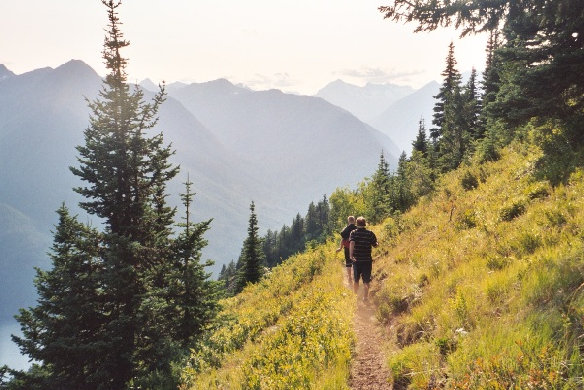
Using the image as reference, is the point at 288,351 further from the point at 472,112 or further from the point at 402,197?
the point at 472,112

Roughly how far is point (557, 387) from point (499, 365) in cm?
58

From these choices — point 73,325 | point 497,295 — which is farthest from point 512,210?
point 73,325

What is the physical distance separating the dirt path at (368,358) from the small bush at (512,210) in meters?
4.50

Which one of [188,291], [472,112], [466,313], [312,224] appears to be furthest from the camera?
[312,224]

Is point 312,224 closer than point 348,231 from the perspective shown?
No

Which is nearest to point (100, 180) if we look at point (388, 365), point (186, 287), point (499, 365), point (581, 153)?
point (186, 287)

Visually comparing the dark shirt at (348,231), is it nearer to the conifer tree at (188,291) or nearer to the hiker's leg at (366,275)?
the hiker's leg at (366,275)

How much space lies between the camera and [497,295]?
593 cm

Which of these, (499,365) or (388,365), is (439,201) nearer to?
(388,365)

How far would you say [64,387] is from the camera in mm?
12312

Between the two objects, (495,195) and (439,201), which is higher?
(495,195)

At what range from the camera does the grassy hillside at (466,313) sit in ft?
13.9

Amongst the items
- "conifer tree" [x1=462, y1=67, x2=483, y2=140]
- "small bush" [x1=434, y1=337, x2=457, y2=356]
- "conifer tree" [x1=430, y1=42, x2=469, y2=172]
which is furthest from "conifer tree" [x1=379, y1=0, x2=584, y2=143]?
"conifer tree" [x1=462, y1=67, x2=483, y2=140]

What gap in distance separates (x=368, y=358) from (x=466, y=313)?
6.71ft
